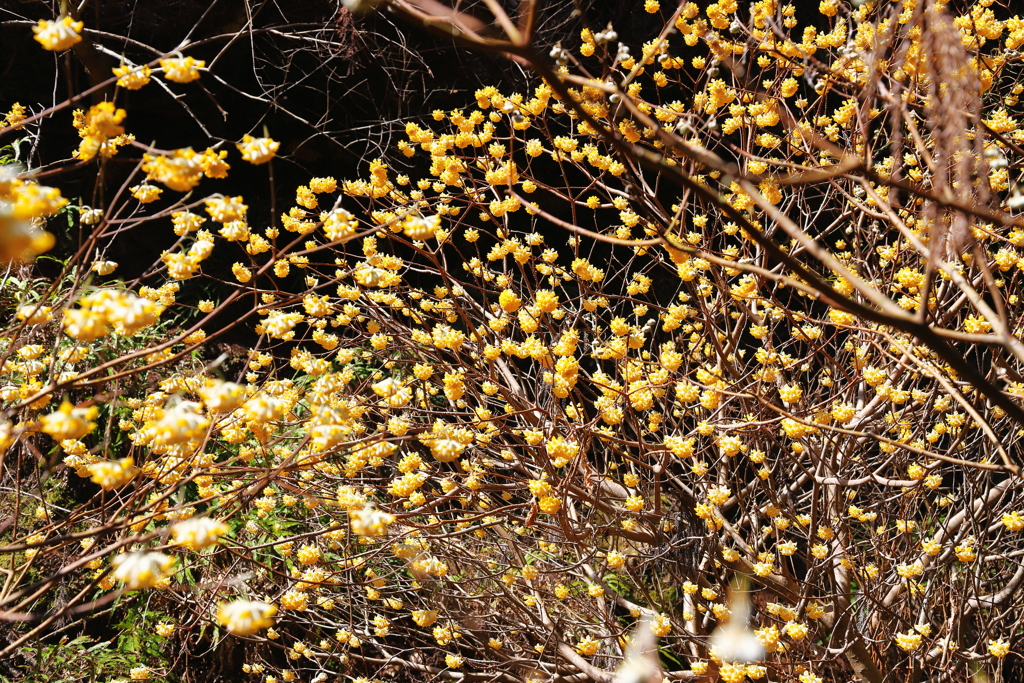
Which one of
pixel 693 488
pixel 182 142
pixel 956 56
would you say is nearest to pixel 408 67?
pixel 182 142

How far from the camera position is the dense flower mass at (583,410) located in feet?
5.28

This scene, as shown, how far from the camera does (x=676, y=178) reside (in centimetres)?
111

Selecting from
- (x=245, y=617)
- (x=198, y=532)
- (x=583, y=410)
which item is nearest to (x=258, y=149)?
(x=198, y=532)

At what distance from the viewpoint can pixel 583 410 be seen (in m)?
2.79

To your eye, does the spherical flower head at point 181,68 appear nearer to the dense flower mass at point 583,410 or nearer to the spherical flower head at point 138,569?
the dense flower mass at point 583,410

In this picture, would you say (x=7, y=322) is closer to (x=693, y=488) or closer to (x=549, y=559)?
(x=549, y=559)

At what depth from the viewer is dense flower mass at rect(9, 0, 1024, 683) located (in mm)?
1610

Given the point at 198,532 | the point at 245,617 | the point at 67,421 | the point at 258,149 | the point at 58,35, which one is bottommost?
the point at 245,617

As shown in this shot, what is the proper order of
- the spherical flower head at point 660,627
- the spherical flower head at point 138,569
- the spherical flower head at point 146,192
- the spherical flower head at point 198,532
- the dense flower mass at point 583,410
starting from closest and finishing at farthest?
the spherical flower head at point 138,569 < the spherical flower head at point 198,532 < the dense flower mass at point 583,410 < the spherical flower head at point 146,192 < the spherical flower head at point 660,627

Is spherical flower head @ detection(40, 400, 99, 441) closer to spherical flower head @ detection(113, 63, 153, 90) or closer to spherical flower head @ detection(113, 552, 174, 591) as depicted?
spherical flower head @ detection(113, 552, 174, 591)

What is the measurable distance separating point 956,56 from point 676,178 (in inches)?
20.6

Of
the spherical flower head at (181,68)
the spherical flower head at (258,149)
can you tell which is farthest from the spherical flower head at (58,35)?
the spherical flower head at (258,149)

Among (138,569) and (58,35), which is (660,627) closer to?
(138,569)

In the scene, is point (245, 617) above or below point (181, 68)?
below
